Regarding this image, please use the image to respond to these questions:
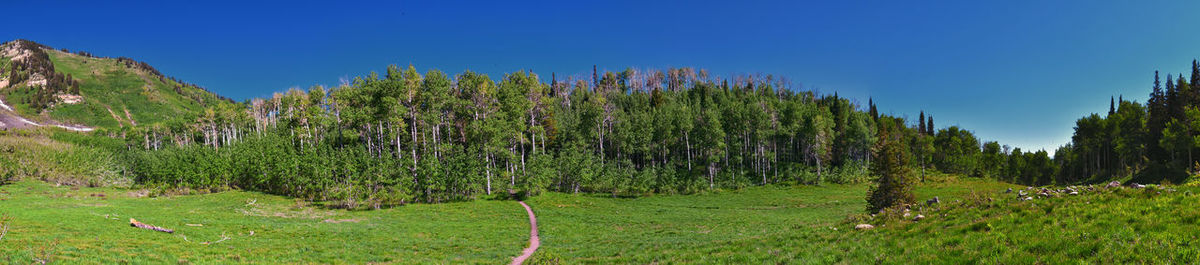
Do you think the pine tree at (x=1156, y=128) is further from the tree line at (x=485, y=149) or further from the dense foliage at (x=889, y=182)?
the dense foliage at (x=889, y=182)

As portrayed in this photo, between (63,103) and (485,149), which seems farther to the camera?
(63,103)

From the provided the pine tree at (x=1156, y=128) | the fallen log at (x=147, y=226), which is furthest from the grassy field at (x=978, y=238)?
the pine tree at (x=1156, y=128)

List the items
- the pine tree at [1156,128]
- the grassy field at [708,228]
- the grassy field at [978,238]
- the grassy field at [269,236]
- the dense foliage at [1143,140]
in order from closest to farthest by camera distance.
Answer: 1. the grassy field at [978,238]
2. the grassy field at [708,228]
3. the grassy field at [269,236]
4. the dense foliage at [1143,140]
5. the pine tree at [1156,128]

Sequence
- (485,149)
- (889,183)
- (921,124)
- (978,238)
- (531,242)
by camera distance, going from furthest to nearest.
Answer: (921,124), (485,149), (889,183), (531,242), (978,238)

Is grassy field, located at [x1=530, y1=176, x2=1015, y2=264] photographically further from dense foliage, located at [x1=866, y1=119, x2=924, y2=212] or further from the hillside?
the hillside

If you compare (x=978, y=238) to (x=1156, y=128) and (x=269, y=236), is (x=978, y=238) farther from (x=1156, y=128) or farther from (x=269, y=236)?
(x=1156, y=128)

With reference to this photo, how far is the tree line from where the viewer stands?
48844mm

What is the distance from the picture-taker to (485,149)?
5288 cm

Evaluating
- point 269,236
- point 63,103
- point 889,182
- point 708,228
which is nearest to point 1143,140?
point 889,182

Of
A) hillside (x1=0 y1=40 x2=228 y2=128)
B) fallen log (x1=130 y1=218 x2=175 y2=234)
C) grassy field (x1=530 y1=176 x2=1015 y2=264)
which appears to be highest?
hillside (x1=0 y1=40 x2=228 y2=128)

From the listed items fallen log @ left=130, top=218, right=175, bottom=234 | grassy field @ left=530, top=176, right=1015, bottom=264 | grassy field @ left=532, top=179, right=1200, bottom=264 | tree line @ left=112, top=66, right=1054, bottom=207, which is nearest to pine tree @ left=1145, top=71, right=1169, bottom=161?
tree line @ left=112, top=66, right=1054, bottom=207

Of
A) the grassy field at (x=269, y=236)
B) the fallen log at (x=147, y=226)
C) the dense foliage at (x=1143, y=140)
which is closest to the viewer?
the grassy field at (x=269, y=236)

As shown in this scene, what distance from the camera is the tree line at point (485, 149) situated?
48844 millimetres

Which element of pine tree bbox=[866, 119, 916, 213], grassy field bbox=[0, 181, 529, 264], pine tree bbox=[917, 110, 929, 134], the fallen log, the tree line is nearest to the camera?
grassy field bbox=[0, 181, 529, 264]
